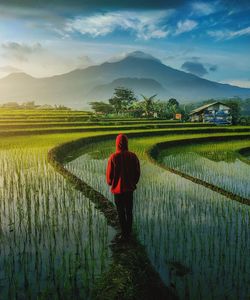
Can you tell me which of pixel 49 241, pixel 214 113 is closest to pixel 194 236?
pixel 49 241

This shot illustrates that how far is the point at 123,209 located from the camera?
4625 millimetres

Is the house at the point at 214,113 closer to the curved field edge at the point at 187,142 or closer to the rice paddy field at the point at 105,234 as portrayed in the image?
the curved field edge at the point at 187,142

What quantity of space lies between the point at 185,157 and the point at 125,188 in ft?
30.0

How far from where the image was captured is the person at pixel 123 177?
450 cm

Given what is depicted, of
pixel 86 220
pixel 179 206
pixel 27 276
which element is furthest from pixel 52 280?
pixel 179 206

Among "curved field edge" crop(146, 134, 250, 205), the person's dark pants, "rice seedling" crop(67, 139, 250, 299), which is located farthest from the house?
the person's dark pants

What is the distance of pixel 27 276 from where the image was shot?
145 inches

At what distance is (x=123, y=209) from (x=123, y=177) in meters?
0.40

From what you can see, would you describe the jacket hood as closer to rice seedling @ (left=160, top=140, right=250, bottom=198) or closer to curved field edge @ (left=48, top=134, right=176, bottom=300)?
curved field edge @ (left=48, top=134, right=176, bottom=300)

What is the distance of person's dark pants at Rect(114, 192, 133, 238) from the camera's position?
180 inches

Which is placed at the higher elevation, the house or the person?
the house

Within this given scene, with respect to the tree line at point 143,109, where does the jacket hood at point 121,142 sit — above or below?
below

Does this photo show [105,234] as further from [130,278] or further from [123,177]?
[130,278]

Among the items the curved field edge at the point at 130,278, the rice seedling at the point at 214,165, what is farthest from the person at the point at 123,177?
the rice seedling at the point at 214,165
